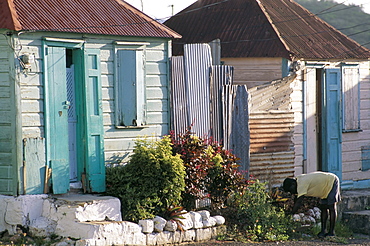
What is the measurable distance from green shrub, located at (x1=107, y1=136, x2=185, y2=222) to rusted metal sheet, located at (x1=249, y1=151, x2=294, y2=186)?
2.89 m

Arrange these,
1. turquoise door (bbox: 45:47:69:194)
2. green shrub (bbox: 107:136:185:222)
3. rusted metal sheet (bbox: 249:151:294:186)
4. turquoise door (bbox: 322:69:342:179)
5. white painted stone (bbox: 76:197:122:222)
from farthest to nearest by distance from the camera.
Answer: turquoise door (bbox: 322:69:342:179) < rusted metal sheet (bbox: 249:151:294:186) < green shrub (bbox: 107:136:185:222) < turquoise door (bbox: 45:47:69:194) < white painted stone (bbox: 76:197:122:222)

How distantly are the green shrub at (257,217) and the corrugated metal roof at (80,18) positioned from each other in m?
3.20

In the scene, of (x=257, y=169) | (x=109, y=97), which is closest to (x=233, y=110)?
(x=257, y=169)

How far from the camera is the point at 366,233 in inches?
483

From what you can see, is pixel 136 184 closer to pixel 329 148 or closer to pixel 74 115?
pixel 74 115

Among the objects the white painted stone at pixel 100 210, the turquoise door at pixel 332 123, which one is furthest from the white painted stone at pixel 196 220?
the turquoise door at pixel 332 123

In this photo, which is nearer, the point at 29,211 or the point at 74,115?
the point at 29,211

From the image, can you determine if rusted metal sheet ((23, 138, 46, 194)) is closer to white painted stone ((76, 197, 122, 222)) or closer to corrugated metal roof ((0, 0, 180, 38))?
white painted stone ((76, 197, 122, 222))

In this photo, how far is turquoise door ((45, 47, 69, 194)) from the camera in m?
9.59

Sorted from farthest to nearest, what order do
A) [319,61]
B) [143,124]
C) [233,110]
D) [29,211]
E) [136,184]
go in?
[319,61], [233,110], [143,124], [136,184], [29,211]

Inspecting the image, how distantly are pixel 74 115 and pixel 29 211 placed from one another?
5.90 ft

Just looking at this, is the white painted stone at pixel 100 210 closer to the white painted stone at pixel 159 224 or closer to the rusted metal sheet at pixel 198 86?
the white painted stone at pixel 159 224

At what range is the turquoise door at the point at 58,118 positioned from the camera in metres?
9.59

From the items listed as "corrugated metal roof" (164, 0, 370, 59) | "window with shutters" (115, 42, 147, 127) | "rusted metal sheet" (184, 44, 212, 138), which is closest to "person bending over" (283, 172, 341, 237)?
"rusted metal sheet" (184, 44, 212, 138)
